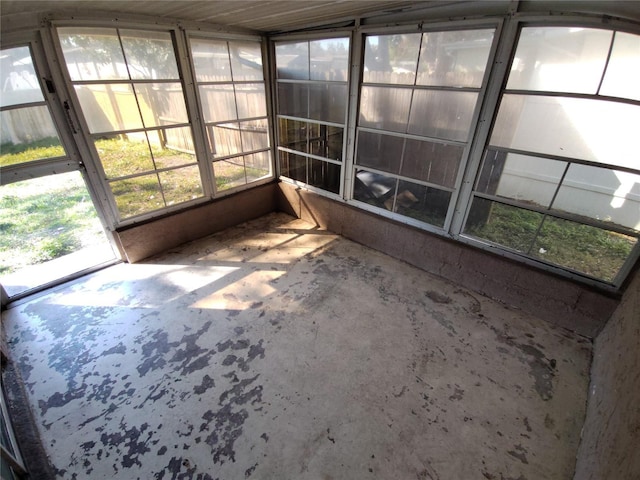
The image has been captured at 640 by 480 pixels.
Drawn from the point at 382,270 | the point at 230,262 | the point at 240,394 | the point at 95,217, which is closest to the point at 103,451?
the point at 240,394

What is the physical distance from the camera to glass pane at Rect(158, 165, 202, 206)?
369 cm

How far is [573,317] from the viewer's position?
2713 mm

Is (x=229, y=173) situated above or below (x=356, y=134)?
below

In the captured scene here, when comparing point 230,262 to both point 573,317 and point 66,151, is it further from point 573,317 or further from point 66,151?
point 573,317

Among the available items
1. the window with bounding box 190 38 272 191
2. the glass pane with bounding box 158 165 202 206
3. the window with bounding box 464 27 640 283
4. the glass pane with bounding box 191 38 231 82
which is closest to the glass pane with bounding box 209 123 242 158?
the window with bounding box 190 38 272 191

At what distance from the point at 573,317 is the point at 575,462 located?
134 centimetres

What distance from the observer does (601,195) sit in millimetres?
2393

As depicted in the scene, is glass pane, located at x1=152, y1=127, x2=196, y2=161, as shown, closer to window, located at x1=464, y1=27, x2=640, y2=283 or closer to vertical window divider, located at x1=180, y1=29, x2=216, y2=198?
vertical window divider, located at x1=180, y1=29, x2=216, y2=198

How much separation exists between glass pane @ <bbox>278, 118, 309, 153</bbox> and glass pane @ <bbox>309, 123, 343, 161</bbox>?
0.12 meters

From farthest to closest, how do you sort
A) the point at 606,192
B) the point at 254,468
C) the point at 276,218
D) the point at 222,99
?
the point at 276,218 < the point at 222,99 < the point at 606,192 < the point at 254,468

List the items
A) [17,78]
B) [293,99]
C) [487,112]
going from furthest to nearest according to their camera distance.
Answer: [293,99], [487,112], [17,78]

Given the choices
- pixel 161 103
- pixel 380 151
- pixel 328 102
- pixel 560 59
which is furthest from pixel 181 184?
pixel 560 59

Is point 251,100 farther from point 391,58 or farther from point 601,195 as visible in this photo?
point 601,195

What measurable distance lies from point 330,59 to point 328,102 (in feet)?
1.57
